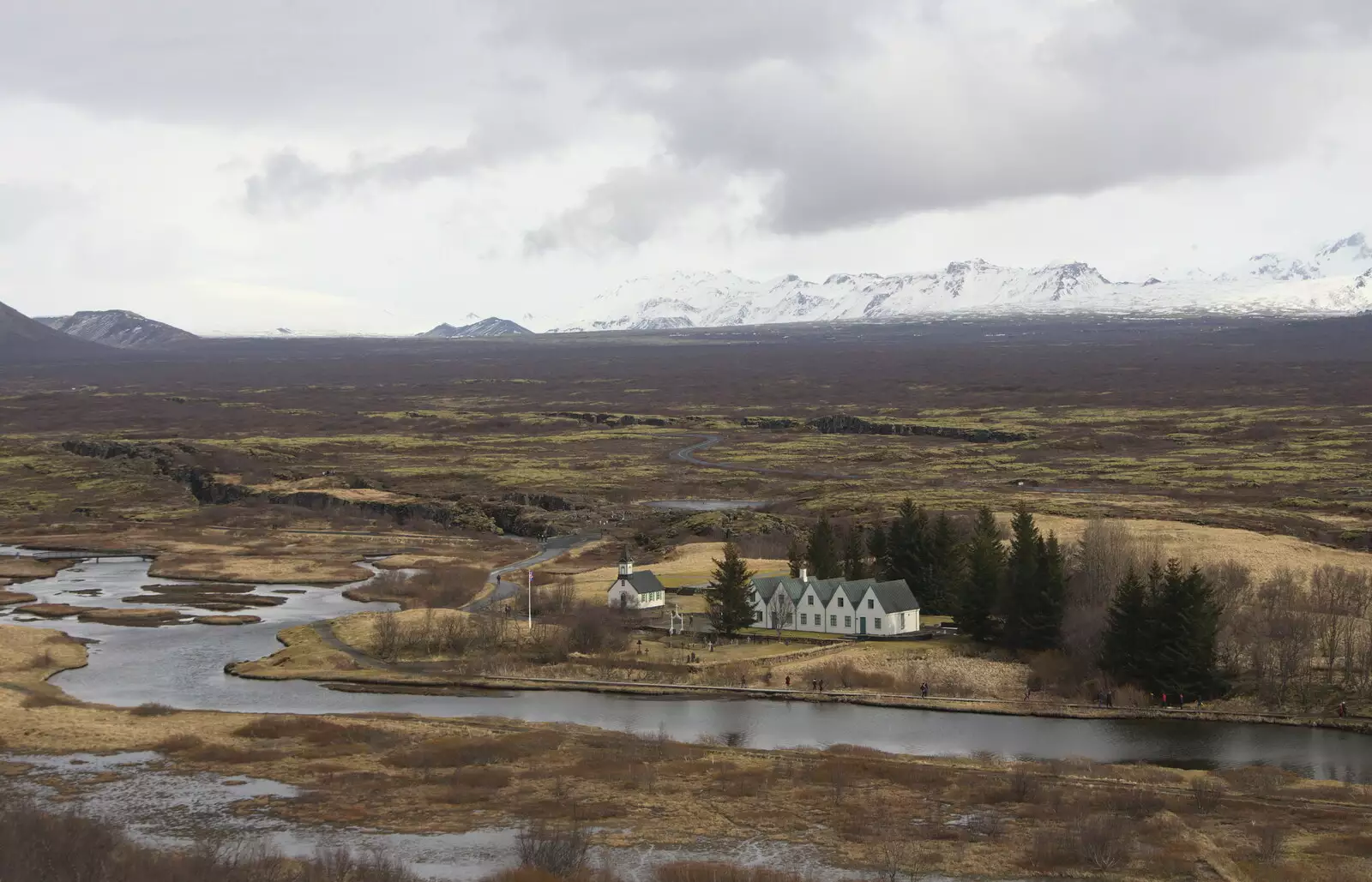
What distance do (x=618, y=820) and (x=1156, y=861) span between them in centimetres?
1721

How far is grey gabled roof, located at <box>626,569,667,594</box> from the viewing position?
288 feet

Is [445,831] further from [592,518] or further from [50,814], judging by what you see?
[592,518]

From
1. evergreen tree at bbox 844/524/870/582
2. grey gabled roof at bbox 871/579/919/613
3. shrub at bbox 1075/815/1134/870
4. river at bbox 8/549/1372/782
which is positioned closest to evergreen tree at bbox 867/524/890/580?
evergreen tree at bbox 844/524/870/582

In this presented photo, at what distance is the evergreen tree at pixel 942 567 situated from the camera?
9000 cm

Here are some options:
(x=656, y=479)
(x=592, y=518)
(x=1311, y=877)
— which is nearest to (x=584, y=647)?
(x=1311, y=877)

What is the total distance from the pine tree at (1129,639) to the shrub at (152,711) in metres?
44.6

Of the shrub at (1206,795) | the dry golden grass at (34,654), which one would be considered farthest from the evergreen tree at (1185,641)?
the dry golden grass at (34,654)

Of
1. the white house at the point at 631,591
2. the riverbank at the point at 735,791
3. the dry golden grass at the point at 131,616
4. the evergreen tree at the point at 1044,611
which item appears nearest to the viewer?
the riverbank at the point at 735,791

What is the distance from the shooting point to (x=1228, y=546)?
106 m

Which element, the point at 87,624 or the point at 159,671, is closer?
the point at 159,671

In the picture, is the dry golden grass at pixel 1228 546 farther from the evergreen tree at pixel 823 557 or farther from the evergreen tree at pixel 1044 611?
the evergreen tree at pixel 823 557

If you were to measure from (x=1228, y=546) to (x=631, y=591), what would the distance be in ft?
158

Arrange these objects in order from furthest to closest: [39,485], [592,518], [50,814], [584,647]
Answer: [39,485]
[592,518]
[584,647]
[50,814]

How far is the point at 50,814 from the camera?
43.1 meters
